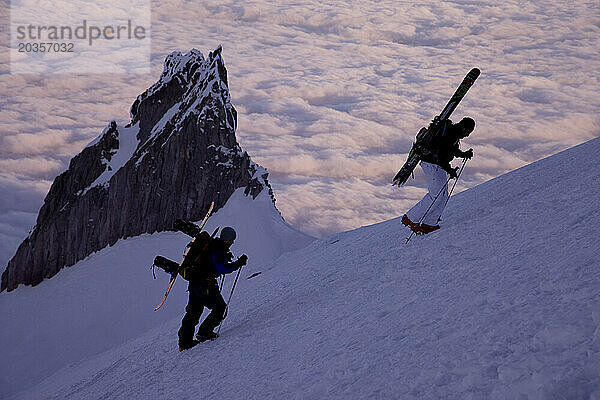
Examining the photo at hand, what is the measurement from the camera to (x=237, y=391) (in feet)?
17.8

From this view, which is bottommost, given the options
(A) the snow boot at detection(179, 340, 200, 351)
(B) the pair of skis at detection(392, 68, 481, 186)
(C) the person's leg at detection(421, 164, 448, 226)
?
(A) the snow boot at detection(179, 340, 200, 351)

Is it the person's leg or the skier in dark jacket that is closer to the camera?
the skier in dark jacket

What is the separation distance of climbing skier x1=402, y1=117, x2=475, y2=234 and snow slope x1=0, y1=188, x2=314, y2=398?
42.8 metres

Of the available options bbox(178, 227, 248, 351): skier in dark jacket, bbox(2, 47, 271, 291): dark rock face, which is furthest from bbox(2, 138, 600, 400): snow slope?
bbox(2, 47, 271, 291): dark rock face

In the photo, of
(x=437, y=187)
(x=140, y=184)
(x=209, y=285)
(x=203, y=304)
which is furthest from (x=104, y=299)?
(x=437, y=187)

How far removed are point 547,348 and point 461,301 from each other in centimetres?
164

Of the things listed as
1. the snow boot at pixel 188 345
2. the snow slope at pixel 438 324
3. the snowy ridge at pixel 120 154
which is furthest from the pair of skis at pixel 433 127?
the snowy ridge at pixel 120 154

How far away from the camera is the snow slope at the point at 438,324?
3.46 meters

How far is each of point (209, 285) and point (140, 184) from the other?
7332 cm

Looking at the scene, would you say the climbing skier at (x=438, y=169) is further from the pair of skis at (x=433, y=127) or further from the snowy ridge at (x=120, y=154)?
the snowy ridge at (x=120, y=154)

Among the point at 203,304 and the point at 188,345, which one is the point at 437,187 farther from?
the point at 188,345

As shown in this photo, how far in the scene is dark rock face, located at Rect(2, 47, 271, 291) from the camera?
76062 millimetres

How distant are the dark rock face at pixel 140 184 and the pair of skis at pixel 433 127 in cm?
6851

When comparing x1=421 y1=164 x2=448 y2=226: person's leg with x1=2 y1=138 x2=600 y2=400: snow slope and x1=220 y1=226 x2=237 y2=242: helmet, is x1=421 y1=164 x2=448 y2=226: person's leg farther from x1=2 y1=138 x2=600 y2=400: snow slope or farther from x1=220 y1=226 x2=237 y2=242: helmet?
x1=220 y1=226 x2=237 y2=242: helmet
